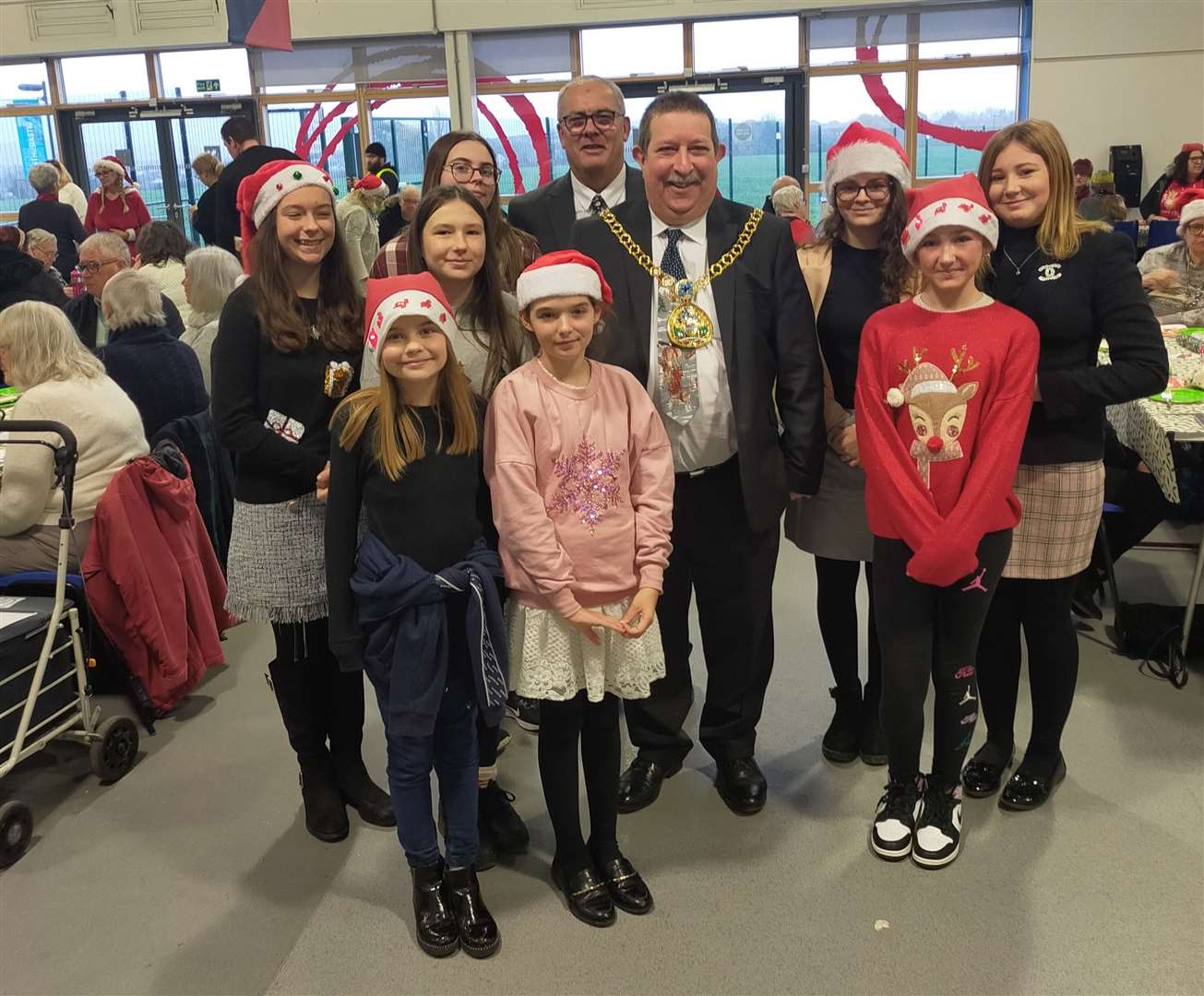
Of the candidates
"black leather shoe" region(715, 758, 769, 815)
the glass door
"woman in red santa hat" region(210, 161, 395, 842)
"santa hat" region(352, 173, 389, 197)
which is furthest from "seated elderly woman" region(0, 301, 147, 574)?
the glass door

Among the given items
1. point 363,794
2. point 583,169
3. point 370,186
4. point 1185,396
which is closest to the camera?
point 363,794

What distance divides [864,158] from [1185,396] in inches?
67.8

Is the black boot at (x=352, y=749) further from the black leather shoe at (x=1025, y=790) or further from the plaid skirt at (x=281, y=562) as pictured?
the black leather shoe at (x=1025, y=790)

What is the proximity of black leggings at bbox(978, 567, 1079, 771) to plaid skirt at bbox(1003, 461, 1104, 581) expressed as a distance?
0.20ft

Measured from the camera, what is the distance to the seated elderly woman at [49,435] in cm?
294

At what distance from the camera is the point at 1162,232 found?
650 centimetres

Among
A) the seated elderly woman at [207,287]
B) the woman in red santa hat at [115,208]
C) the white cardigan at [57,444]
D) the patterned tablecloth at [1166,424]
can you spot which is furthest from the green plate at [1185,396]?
the woman in red santa hat at [115,208]

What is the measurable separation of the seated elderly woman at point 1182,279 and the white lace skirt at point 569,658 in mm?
3419

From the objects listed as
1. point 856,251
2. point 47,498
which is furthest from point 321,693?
point 856,251

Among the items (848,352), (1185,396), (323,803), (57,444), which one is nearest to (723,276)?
(848,352)

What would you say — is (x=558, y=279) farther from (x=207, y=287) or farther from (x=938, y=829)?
(x=207, y=287)

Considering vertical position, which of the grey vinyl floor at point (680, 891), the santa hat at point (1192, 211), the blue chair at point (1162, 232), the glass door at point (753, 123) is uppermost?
the glass door at point (753, 123)

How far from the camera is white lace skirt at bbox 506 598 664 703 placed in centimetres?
198

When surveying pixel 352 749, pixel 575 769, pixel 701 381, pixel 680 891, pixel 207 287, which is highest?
pixel 207 287
